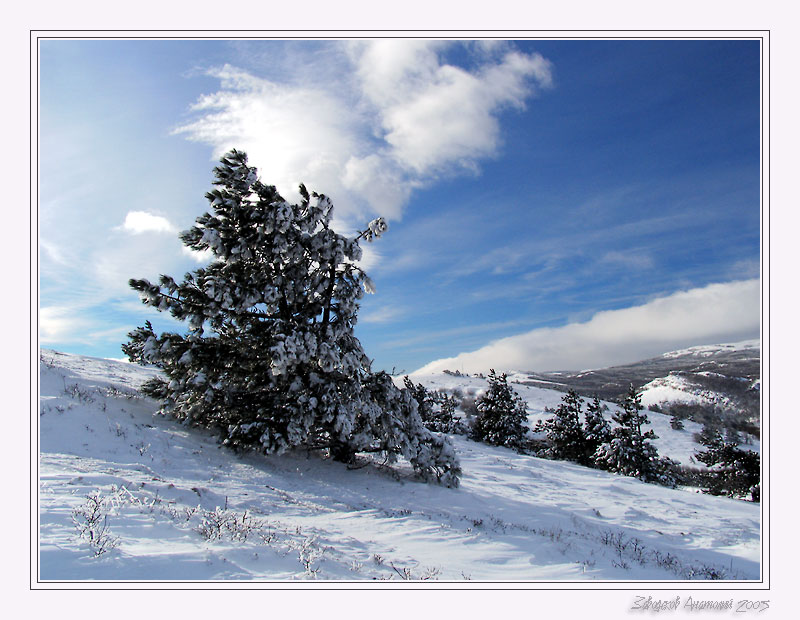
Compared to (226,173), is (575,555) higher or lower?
lower

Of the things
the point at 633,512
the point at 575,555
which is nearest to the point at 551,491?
the point at 633,512

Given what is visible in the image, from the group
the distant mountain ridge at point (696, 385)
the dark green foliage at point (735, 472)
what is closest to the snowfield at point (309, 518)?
the dark green foliage at point (735, 472)

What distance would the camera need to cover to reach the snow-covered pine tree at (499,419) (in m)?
38.9

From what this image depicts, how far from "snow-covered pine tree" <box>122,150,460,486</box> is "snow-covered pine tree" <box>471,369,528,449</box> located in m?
27.9

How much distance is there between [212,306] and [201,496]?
5.44 metres

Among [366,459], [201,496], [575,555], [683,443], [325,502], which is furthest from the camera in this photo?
[683,443]

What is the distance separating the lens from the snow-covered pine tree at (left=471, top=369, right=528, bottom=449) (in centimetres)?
A: 3891

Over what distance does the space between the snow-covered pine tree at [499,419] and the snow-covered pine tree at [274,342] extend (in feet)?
91.6

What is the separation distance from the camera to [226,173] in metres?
12.4

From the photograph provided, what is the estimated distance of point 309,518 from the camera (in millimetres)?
7926

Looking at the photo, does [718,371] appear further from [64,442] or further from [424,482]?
[64,442]

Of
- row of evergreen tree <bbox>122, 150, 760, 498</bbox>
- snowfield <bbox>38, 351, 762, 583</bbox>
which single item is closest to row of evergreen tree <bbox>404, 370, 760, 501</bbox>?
snowfield <bbox>38, 351, 762, 583</bbox>

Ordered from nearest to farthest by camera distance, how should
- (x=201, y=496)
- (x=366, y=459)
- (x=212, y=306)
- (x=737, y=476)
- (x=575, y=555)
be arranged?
(x=575, y=555), (x=201, y=496), (x=212, y=306), (x=366, y=459), (x=737, y=476)

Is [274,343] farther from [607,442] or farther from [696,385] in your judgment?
[696,385]
